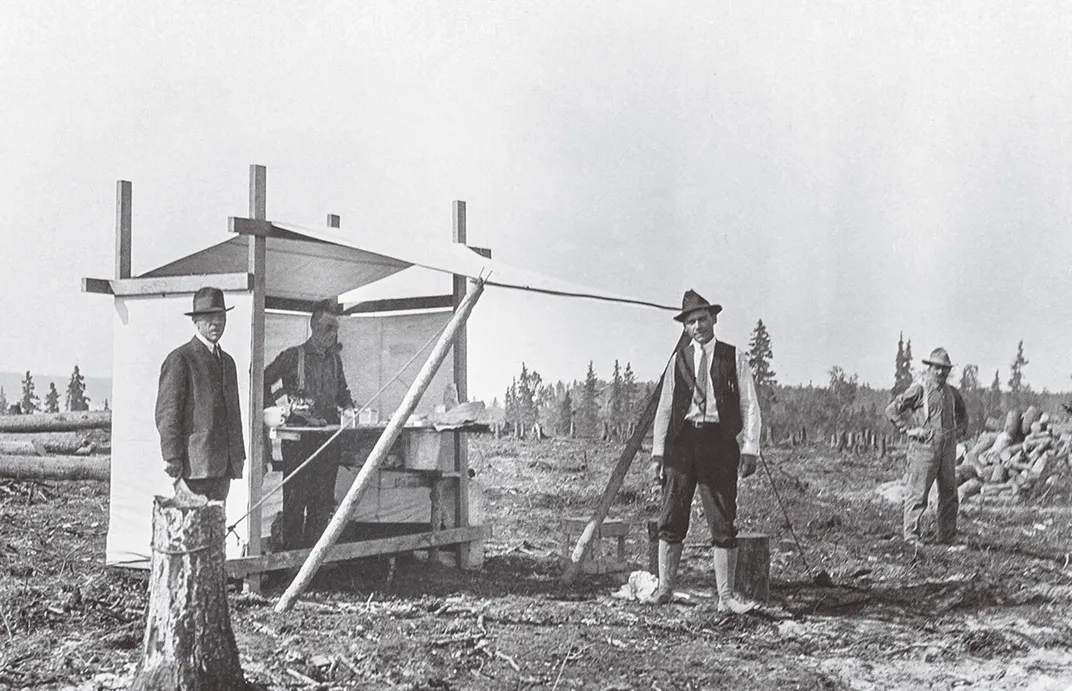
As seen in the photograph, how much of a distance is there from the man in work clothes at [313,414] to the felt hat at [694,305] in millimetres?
2317

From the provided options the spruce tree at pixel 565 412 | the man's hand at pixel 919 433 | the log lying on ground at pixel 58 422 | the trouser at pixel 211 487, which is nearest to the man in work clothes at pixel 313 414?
the trouser at pixel 211 487

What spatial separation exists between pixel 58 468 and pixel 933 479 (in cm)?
619

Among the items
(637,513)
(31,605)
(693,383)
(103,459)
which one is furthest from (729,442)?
(103,459)

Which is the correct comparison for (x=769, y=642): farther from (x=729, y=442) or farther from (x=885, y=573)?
(x=885, y=573)

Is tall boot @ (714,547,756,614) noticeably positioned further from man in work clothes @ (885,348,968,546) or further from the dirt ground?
man in work clothes @ (885,348,968,546)

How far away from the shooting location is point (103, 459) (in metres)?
6.65

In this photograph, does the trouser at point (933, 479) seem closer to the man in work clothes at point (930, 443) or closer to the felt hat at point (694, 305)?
the man in work clothes at point (930, 443)

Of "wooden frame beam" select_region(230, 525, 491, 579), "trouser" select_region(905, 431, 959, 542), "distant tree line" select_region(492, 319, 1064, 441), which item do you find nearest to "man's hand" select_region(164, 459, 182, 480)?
"wooden frame beam" select_region(230, 525, 491, 579)

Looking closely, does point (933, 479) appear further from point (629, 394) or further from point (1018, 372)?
point (629, 394)

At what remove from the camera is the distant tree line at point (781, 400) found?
633 cm

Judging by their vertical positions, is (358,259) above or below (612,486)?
above

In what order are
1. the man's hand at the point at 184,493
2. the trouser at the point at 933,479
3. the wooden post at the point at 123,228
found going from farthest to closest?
1. the trouser at the point at 933,479
2. the wooden post at the point at 123,228
3. the man's hand at the point at 184,493

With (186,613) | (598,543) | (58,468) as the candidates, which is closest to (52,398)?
(58,468)

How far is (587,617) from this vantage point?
17.2ft
